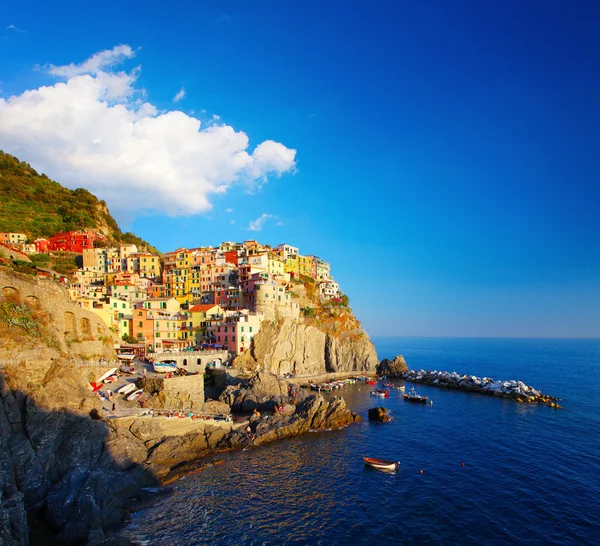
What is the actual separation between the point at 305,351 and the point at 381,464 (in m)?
44.4

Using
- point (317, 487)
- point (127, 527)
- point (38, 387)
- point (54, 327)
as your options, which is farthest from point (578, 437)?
point (54, 327)

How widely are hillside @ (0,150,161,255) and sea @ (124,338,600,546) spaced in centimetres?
8033

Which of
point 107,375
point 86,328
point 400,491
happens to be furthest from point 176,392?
point 400,491

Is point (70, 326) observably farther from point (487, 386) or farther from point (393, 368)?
point (393, 368)

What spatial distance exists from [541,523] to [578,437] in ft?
76.0

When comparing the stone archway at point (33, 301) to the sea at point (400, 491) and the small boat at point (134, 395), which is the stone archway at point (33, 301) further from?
the sea at point (400, 491)

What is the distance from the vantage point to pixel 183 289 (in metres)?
81.3

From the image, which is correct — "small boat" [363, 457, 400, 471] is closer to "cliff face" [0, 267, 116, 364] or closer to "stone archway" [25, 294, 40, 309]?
"cliff face" [0, 267, 116, 364]

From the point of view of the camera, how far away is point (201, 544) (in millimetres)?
20672

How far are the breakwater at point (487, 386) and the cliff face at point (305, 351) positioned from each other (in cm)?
1131

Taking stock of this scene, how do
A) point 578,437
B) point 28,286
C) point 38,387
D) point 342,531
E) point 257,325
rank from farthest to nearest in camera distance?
point 257,325 < point 578,437 < point 28,286 < point 38,387 < point 342,531

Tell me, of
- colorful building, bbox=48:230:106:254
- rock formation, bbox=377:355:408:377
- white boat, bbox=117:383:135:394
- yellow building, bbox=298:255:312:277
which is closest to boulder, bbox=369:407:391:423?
white boat, bbox=117:383:135:394

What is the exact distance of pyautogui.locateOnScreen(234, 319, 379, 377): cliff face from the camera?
6481 cm

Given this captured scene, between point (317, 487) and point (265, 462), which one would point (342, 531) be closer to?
point (317, 487)
